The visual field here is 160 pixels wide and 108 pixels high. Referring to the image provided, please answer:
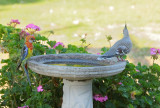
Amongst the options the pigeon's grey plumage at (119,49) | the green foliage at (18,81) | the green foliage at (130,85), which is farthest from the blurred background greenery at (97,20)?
the pigeon's grey plumage at (119,49)

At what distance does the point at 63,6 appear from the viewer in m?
14.4

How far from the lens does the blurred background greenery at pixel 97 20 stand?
26.2 ft

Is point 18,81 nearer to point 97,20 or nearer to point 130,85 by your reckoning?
point 130,85

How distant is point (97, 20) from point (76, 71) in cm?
863

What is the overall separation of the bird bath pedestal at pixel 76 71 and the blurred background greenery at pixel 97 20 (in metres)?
3.42

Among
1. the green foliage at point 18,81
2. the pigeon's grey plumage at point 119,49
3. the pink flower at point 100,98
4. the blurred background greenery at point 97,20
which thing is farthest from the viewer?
the blurred background greenery at point 97,20

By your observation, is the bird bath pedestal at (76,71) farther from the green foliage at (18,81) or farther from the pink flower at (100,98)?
the green foliage at (18,81)

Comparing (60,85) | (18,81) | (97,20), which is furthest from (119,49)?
(97,20)

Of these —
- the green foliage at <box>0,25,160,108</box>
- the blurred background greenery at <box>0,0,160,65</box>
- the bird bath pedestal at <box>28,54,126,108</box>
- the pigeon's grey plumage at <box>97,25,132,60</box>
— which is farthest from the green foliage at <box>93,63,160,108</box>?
the blurred background greenery at <box>0,0,160,65</box>

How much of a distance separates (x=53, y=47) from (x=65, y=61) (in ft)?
1.89

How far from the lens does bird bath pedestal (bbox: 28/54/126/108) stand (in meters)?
2.54

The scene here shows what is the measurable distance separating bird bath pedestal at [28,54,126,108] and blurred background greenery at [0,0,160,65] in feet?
11.2

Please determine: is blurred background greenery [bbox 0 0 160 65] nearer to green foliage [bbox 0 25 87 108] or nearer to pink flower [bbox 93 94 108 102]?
green foliage [bbox 0 25 87 108]

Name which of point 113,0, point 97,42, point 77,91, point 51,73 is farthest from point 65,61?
point 113,0
